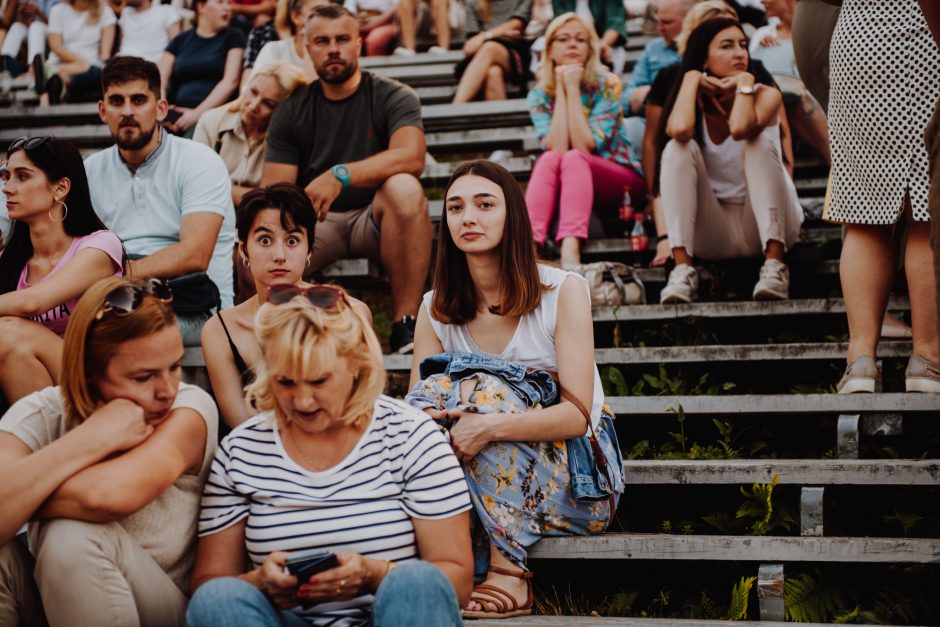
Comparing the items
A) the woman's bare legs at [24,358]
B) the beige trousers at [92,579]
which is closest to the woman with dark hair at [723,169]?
the woman's bare legs at [24,358]

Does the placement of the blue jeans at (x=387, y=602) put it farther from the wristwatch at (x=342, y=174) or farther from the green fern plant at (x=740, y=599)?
the wristwatch at (x=342, y=174)

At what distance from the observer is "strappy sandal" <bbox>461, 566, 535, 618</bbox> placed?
104 inches

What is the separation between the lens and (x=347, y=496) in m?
2.31

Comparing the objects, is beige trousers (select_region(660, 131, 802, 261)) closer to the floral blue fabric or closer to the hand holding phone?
the floral blue fabric

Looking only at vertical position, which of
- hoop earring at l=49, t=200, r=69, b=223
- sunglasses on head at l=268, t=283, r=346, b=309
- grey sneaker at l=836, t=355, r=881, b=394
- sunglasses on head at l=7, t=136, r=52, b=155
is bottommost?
grey sneaker at l=836, t=355, r=881, b=394

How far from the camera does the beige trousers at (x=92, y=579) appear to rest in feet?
7.29

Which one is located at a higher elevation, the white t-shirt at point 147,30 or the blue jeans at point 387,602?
the white t-shirt at point 147,30

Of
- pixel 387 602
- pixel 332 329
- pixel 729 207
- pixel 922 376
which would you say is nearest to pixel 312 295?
pixel 332 329

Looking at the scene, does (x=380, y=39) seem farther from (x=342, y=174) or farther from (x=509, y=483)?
(x=509, y=483)

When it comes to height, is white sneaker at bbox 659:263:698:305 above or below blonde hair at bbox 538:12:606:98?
below

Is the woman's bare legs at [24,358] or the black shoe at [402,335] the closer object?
the woman's bare legs at [24,358]

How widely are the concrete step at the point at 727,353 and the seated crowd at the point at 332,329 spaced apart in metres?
0.31

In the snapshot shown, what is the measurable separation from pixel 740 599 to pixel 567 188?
245 centimetres

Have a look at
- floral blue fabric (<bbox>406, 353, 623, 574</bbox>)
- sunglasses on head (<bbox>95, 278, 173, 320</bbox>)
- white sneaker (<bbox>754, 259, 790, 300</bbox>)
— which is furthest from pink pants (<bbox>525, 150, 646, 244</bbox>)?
sunglasses on head (<bbox>95, 278, 173, 320</bbox>)
